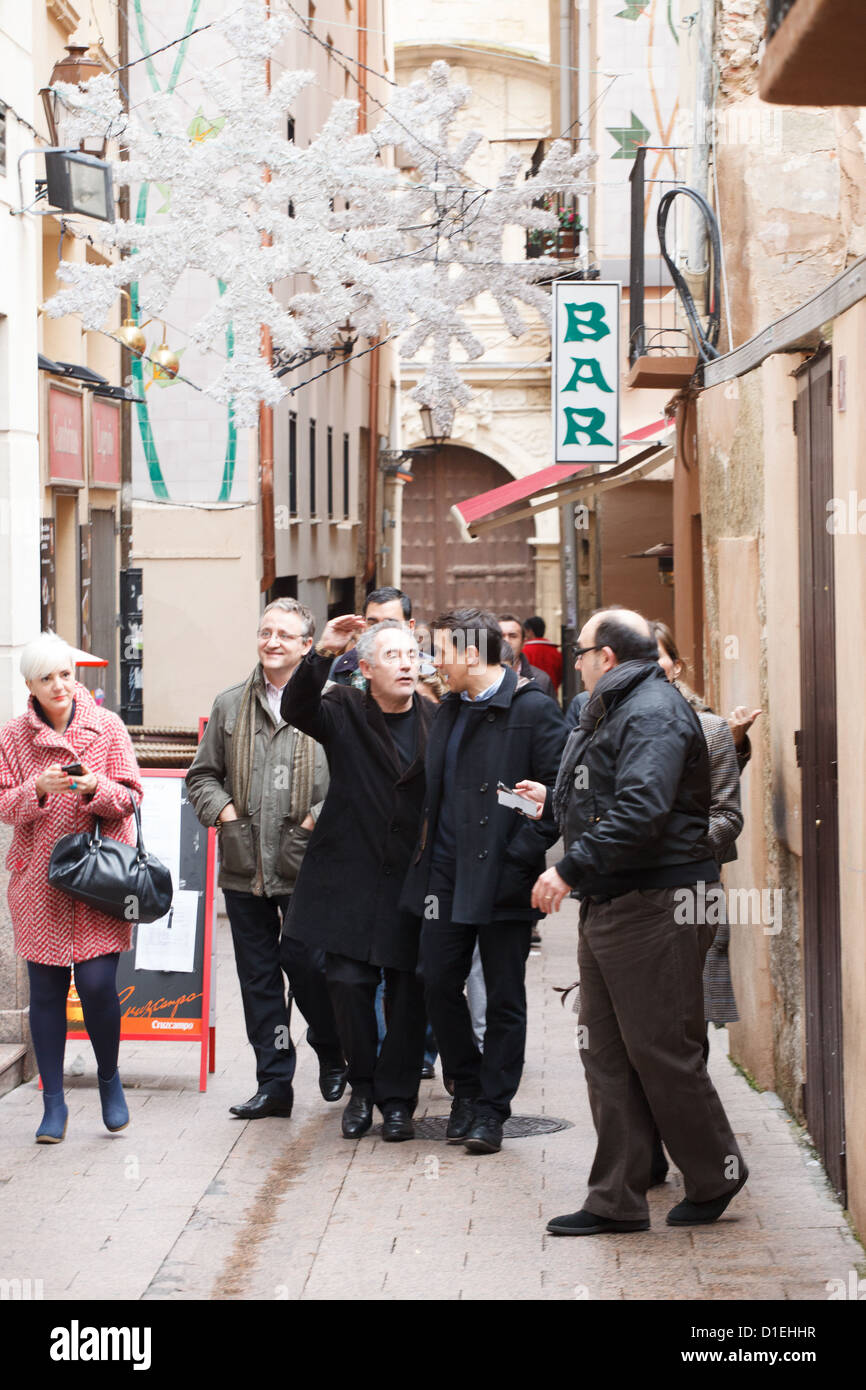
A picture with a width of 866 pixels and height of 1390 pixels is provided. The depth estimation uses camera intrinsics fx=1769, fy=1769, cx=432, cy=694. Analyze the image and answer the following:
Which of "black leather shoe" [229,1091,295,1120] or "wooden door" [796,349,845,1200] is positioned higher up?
"wooden door" [796,349,845,1200]

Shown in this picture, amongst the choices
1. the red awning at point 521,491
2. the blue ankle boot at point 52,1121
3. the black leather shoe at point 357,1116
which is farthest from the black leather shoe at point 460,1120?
the red awning at point 521,491

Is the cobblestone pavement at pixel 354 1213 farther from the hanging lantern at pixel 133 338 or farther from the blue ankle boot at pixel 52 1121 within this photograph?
the hanging lantern at pixel 133 338

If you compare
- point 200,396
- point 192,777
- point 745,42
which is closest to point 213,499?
point 200,396

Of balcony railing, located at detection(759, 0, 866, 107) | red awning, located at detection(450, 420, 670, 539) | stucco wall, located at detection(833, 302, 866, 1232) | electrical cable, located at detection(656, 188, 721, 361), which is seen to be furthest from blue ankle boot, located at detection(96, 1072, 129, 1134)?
red awning, located at detection(450, 420, 670, 539)

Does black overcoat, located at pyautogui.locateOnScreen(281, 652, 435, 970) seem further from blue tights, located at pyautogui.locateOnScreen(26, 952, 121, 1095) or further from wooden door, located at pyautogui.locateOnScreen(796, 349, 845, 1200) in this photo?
wooden door, located at pyautogui.locateOnScreen(796, 349, 845, 1200)

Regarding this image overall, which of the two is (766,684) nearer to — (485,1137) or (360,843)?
(360,843)

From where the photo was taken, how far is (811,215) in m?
9.38

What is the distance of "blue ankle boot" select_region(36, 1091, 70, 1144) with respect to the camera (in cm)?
648

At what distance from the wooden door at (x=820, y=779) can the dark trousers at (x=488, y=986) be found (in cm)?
102

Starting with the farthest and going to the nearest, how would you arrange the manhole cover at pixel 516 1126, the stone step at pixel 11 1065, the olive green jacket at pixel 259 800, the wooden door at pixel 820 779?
the stone step at pixel 11 1065 → the olive green jacket at pixel 259 800 → the manhole cover at pixel 516 1126 → the wooden door at pixel 820 779

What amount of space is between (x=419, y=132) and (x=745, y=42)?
6.47ft

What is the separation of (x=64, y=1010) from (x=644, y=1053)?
247 cm

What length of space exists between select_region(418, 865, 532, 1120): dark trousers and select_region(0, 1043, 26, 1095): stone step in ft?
6.43

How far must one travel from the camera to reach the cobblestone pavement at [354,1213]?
16.2 feet
